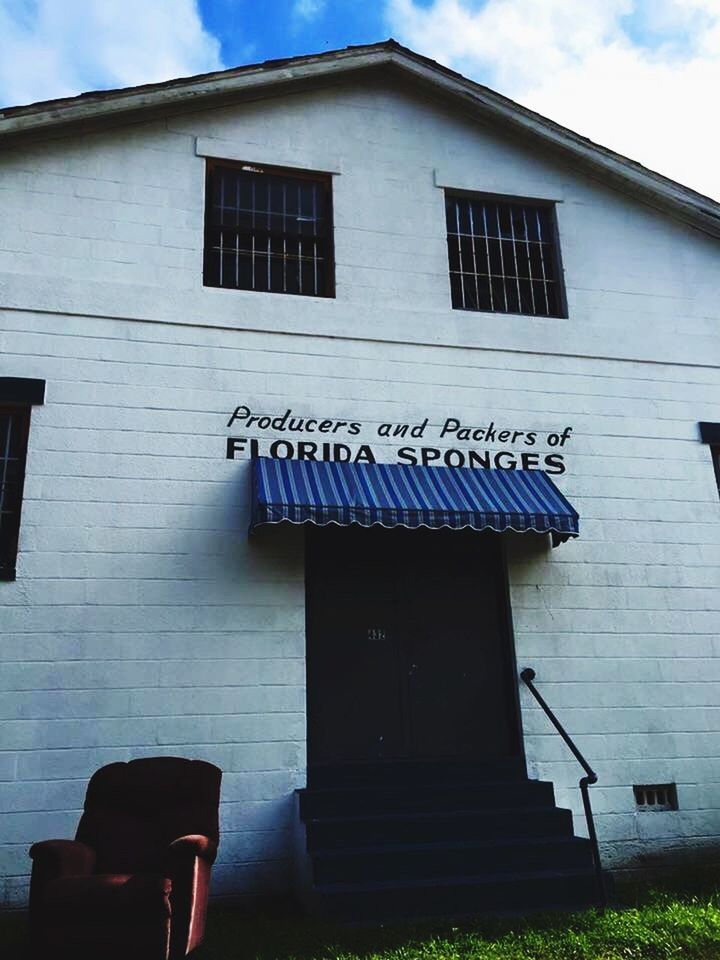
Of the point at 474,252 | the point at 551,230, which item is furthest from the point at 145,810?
the point at 551,230

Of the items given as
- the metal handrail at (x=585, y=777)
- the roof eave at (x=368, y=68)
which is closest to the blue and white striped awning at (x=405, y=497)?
the metal handrail at (x=585, y=777)

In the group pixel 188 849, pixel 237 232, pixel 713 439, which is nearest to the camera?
pixel 188 849

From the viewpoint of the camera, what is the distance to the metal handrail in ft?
19.6

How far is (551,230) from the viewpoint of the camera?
9523 mm

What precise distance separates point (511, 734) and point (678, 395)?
411 cm

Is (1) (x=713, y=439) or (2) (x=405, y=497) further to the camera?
(1) (x=713, y=439)

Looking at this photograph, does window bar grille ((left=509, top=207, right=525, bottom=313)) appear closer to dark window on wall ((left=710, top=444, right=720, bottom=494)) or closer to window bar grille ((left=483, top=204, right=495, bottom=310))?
window bar grille ((left=483, top=204, right=495, bottom=310))

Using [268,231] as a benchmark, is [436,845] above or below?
below

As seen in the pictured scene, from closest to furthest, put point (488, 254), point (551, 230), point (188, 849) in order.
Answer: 1. point (188, 849)
2. point (488, 254)
3. point (551, 230)

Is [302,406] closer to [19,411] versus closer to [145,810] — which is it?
[19,411]

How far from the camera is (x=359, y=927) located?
5.49 metres

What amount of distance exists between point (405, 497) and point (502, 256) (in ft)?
11.7

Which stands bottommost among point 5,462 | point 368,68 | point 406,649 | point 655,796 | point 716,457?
point 655,796

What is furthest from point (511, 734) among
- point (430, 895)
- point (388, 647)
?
point (430, 895)
